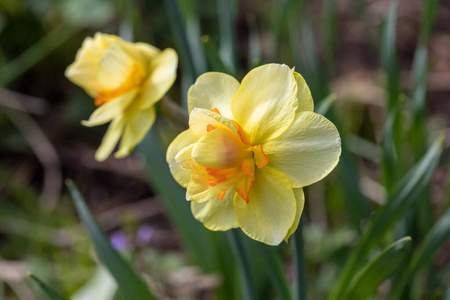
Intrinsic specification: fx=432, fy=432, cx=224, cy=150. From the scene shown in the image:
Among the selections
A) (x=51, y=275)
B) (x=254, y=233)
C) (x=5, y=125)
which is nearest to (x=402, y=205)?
(x=254, y=233)

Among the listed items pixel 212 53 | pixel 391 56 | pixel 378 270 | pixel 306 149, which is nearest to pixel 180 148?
pixel 306 149

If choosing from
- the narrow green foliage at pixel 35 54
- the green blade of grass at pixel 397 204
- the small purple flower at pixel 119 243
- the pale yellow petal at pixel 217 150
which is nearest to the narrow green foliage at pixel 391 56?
the green blade of grass at pixel 397 204

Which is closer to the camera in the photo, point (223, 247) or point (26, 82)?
point (223, 247)

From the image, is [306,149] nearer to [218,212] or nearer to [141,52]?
[218,212]

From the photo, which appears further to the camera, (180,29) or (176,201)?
(176,201)

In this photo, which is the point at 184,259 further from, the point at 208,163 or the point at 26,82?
the point at 26,82

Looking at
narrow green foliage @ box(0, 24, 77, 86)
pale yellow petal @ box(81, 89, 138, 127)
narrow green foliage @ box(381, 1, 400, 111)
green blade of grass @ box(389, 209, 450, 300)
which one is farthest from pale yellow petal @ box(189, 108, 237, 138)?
narrow green foliage @ box(0, 24, 77, 86)
